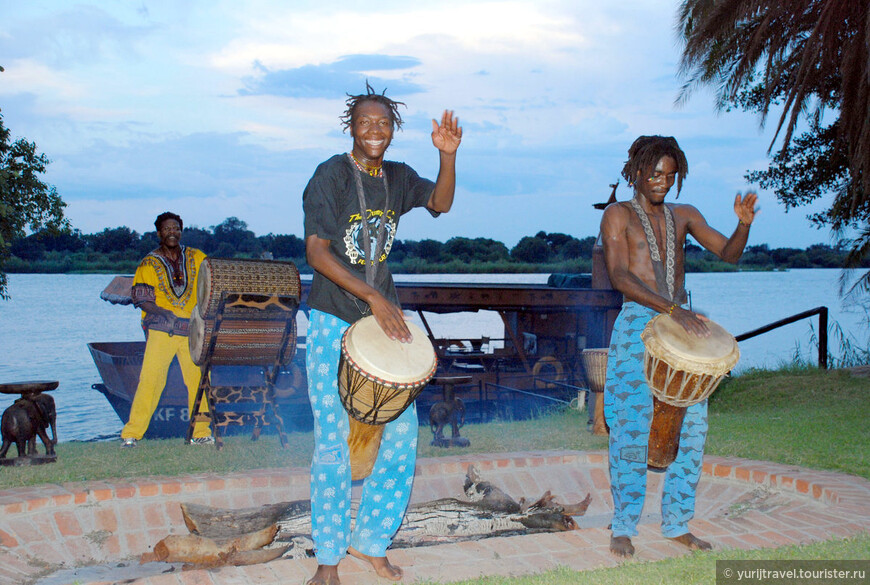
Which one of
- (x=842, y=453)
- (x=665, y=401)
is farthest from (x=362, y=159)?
(x=842, y=453)

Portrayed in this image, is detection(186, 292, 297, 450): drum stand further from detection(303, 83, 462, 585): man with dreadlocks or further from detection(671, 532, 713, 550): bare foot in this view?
detection(671, 532, 713, 550): bare foot

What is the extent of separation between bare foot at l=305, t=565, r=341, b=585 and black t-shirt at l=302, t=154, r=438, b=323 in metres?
1.02

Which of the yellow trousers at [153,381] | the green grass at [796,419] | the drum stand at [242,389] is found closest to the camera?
the green grass at [796,419]

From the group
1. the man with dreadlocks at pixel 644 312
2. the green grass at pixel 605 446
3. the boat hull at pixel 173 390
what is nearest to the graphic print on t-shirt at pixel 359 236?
the man with dreadlocks at pixel 644 312

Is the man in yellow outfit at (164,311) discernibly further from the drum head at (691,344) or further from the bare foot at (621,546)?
the drum head at (691,344)

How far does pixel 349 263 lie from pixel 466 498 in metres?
2.39

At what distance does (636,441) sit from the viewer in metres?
3.76

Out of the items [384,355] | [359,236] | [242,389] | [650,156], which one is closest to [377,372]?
[384,355]

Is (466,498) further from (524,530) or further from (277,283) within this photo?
(277,283)

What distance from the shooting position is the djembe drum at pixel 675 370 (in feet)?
11.6

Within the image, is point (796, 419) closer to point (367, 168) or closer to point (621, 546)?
point (621, 546)

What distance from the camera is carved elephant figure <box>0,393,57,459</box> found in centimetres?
560

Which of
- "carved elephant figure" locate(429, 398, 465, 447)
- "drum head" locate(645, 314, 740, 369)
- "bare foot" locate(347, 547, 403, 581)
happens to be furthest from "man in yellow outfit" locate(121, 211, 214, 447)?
"drum head" locate(645, 314, 740, 369)

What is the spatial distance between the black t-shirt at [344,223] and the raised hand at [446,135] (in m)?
0.28
